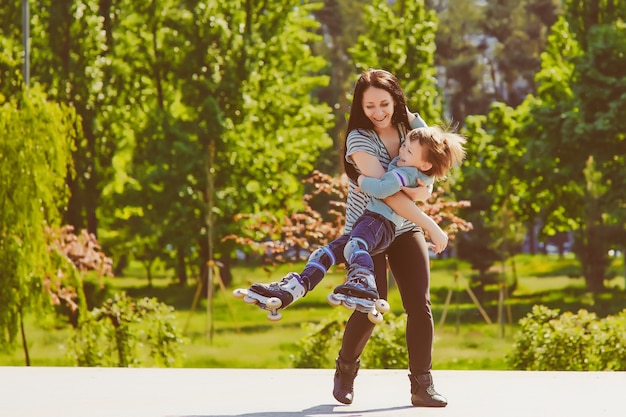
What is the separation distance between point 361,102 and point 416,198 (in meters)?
0.63

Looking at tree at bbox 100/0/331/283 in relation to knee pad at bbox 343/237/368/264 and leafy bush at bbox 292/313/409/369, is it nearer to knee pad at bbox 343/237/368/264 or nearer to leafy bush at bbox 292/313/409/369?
leafy bush at bbox 292/313/409/369

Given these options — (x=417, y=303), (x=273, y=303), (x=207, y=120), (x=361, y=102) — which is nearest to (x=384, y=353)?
(x=417, y=303)

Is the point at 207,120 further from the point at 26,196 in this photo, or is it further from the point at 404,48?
the point at 26,196

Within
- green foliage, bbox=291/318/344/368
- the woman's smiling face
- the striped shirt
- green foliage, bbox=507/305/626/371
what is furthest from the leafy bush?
the woman's smiling face

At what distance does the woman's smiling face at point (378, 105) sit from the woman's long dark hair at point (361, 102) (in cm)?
3

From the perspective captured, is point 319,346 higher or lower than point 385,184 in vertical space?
lower

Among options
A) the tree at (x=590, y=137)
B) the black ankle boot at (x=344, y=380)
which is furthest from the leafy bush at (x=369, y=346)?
the tree at (x=590, y=137)

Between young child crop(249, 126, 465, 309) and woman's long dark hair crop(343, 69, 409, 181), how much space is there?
8.6 inches

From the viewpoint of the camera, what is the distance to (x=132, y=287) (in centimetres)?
3088

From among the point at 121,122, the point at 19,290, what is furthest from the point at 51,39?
the point at 19,290

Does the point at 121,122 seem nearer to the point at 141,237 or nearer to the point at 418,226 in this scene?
the point at 141,237

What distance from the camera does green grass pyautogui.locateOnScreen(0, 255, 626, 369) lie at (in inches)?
722

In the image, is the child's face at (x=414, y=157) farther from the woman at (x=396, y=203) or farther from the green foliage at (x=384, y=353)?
the green foliage at (x=384, y=353)

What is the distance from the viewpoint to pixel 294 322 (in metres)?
23.8
